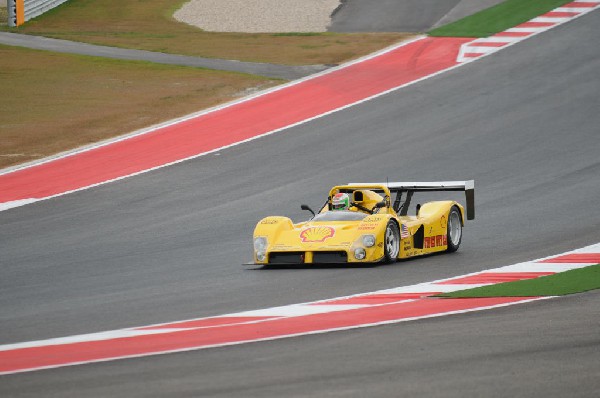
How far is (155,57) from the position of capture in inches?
1419

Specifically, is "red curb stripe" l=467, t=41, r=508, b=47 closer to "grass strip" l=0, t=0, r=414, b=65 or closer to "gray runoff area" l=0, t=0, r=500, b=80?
"grass strip" l=0, t=0, r=414, b=65

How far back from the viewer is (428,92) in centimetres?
3033

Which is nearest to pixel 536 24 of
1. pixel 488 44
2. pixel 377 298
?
pixel 488 44

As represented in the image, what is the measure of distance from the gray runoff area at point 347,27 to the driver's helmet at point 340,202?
15780 mm

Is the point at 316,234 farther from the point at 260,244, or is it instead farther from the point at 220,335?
the point at 220,335

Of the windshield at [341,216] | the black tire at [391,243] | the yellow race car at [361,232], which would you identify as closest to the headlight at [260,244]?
the yellow race car at [361,232]

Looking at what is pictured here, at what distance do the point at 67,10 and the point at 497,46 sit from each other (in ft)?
57.2

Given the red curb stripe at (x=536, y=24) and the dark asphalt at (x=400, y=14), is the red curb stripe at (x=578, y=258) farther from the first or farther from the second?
the dark asphalt at (x=400, y=14)

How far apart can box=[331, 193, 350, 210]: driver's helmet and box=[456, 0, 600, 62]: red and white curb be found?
16614 millimetres

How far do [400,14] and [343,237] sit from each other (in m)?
24.9

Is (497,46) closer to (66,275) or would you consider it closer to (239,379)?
(66,275)

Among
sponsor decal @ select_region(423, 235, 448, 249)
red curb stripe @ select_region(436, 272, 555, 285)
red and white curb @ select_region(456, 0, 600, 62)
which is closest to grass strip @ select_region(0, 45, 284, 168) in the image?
red and white curb @ select_region(456, 0, 600, 62)

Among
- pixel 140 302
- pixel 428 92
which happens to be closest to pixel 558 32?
pixel 428 92

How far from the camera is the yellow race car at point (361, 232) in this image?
16.1 m
